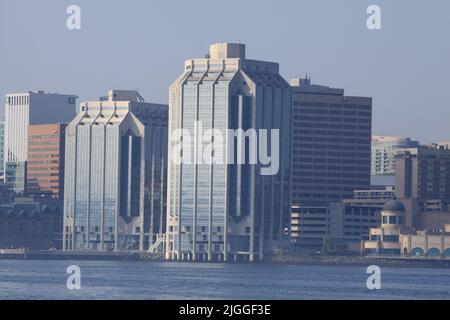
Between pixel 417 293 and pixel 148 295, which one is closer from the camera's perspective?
pixel 148 295

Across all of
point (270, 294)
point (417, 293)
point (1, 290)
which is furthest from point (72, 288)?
point (417, 293)

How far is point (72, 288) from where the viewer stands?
355 ft
